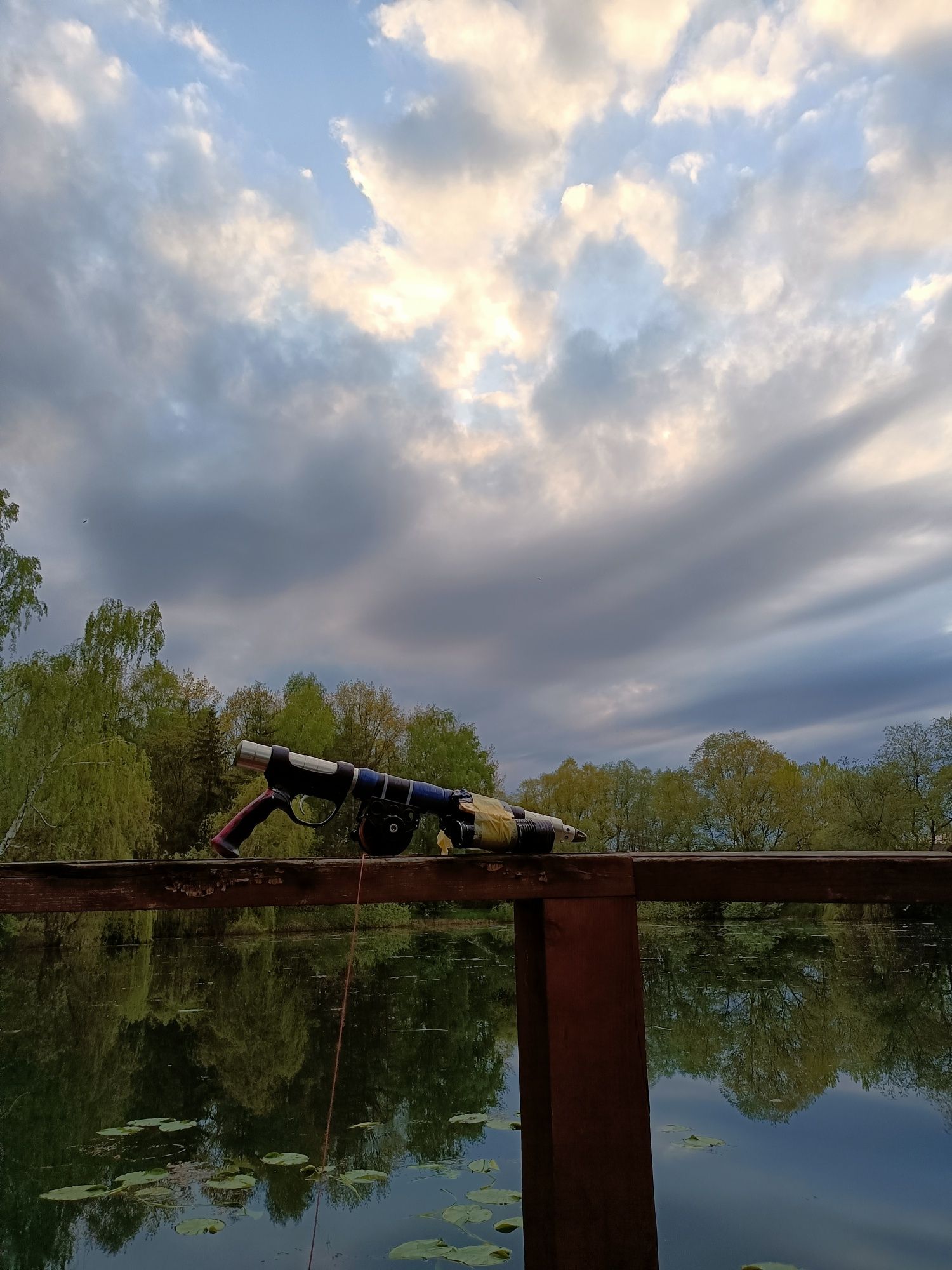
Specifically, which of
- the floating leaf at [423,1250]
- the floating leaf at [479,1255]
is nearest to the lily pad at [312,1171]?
the floating leaf at [423,1250]

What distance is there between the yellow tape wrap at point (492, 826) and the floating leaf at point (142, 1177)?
153 inches

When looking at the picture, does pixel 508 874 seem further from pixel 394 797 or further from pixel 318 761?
pixel 318 761

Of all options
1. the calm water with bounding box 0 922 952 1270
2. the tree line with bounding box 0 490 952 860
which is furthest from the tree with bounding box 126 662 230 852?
the calm water with bounding box 0 922 952 1270

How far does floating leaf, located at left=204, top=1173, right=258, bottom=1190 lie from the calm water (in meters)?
0.04

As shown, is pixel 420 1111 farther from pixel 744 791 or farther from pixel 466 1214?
pixel 744 791

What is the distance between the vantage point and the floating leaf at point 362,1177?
14.7 ft

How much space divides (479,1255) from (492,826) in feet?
7.69

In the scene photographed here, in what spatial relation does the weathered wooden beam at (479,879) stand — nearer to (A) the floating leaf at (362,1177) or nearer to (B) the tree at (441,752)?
(A) the floating leaf at (362,1177)

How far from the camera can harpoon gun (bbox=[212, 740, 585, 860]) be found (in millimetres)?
1915

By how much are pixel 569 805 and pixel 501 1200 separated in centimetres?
3385

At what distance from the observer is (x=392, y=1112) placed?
598cm

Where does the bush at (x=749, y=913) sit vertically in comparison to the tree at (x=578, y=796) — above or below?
below

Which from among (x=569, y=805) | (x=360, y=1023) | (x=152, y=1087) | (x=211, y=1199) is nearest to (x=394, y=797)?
(x=211, y=1199)

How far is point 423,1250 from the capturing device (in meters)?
3.25
